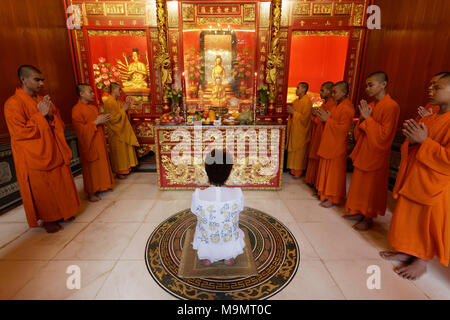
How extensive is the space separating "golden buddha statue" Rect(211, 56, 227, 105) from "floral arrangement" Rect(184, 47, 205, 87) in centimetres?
28

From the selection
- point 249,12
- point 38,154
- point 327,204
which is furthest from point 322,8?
point 38,154

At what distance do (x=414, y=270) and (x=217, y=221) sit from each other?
1.94 meters

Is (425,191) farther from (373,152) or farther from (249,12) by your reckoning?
(249,12)

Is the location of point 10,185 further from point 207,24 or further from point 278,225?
point 207,24

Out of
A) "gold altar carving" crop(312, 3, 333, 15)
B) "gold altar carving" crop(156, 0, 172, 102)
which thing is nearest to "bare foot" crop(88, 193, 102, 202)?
"gold altar carving" crop(156, 0, 172, 102)

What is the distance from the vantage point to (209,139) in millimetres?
3812

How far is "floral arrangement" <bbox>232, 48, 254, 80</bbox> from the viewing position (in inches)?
196

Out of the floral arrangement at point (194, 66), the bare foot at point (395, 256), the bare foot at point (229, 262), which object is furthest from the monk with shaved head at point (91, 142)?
the bare foot at point (395, 256)

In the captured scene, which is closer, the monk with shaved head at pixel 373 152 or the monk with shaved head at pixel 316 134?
the monk with shaved head at pixel 373 152

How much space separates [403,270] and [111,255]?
2.96 metres

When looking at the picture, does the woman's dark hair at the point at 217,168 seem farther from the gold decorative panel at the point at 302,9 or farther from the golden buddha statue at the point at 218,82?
the gold decorative panel at the point at 302,9

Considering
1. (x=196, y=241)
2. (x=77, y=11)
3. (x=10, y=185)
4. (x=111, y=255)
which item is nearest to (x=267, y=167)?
(x=196, y=241)

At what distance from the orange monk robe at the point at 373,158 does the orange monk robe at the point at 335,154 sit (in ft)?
1.25

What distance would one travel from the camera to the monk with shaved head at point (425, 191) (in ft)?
5.94
